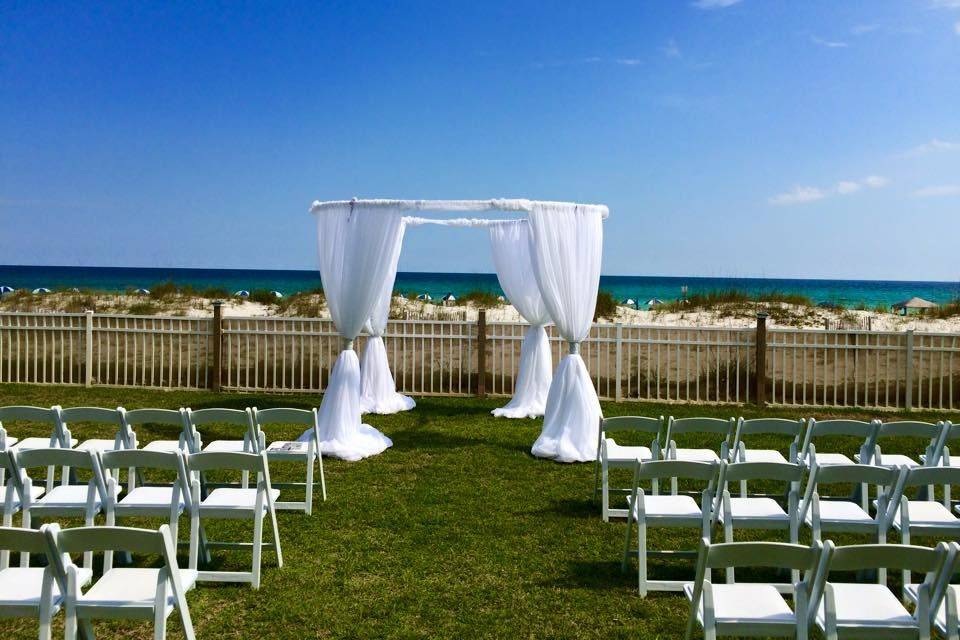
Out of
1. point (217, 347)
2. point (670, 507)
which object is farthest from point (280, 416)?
point (217, 347)

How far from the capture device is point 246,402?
10656 millimetres

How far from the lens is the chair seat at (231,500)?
4.23m

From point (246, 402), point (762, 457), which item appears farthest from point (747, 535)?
point (246, 402)

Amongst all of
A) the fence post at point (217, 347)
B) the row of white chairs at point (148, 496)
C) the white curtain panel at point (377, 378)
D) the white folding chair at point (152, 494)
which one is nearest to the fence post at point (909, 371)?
the white curtain panel at point (377, 378)

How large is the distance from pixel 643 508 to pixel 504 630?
93cm

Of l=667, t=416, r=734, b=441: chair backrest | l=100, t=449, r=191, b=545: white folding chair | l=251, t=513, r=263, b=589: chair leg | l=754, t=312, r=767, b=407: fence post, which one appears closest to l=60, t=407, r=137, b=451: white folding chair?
l=100, t=449, r=191, b=545: white folding chair

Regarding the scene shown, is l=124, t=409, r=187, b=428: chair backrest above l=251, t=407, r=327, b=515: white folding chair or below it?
above

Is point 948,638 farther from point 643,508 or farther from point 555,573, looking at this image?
point 555,573

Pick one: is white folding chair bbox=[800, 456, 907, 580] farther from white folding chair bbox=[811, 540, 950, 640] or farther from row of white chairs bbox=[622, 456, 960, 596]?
white folding chair bbox=[811, 540, 950, 640]

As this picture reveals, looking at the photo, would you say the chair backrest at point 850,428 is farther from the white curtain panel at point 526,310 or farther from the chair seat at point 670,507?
the white curtain panel at point 526,310

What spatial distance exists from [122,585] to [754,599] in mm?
2571

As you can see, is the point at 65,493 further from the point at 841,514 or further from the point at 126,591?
the point at 841,514

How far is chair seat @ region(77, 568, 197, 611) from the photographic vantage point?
2.91m

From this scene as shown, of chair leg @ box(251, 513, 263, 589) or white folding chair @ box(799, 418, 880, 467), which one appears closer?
chair leg @ box(251, 513, 263, 589)
